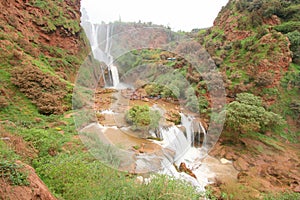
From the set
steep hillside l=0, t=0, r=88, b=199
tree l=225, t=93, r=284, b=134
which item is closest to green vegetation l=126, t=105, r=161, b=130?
steep hillside l=0, t=0, r=88, b=199

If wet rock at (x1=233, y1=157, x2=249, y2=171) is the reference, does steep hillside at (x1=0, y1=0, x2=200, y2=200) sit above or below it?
above

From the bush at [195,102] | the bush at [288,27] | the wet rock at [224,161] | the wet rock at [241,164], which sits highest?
the bush at [288,27]

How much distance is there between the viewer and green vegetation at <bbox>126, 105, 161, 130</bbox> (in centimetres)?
555

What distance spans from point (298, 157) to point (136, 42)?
878cm

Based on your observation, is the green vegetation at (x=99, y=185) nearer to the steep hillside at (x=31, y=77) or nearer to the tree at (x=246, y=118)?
the steep hillside at (x=31, y=77)

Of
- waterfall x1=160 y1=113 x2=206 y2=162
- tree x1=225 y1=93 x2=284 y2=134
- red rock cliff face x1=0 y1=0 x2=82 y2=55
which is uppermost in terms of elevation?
red rock cliff face x1=0 y1=0 x2=82 y2=55

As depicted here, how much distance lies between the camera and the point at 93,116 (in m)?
5.41

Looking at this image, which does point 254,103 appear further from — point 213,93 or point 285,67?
point 285,67

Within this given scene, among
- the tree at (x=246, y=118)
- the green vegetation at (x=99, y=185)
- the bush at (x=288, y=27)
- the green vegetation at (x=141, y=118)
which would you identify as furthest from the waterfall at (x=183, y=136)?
the bush at (x=288, y=27)

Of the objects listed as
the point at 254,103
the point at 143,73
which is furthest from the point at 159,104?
the point at 254,103

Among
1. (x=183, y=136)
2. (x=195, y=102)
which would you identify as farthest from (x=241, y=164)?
(x=195, y=102)

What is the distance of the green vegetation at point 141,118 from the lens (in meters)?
5.55

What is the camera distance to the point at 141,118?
18.3 feet

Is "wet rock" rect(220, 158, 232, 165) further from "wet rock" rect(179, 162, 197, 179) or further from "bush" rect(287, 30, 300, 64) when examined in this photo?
"bush" rect(287, 30, 300, 64)
